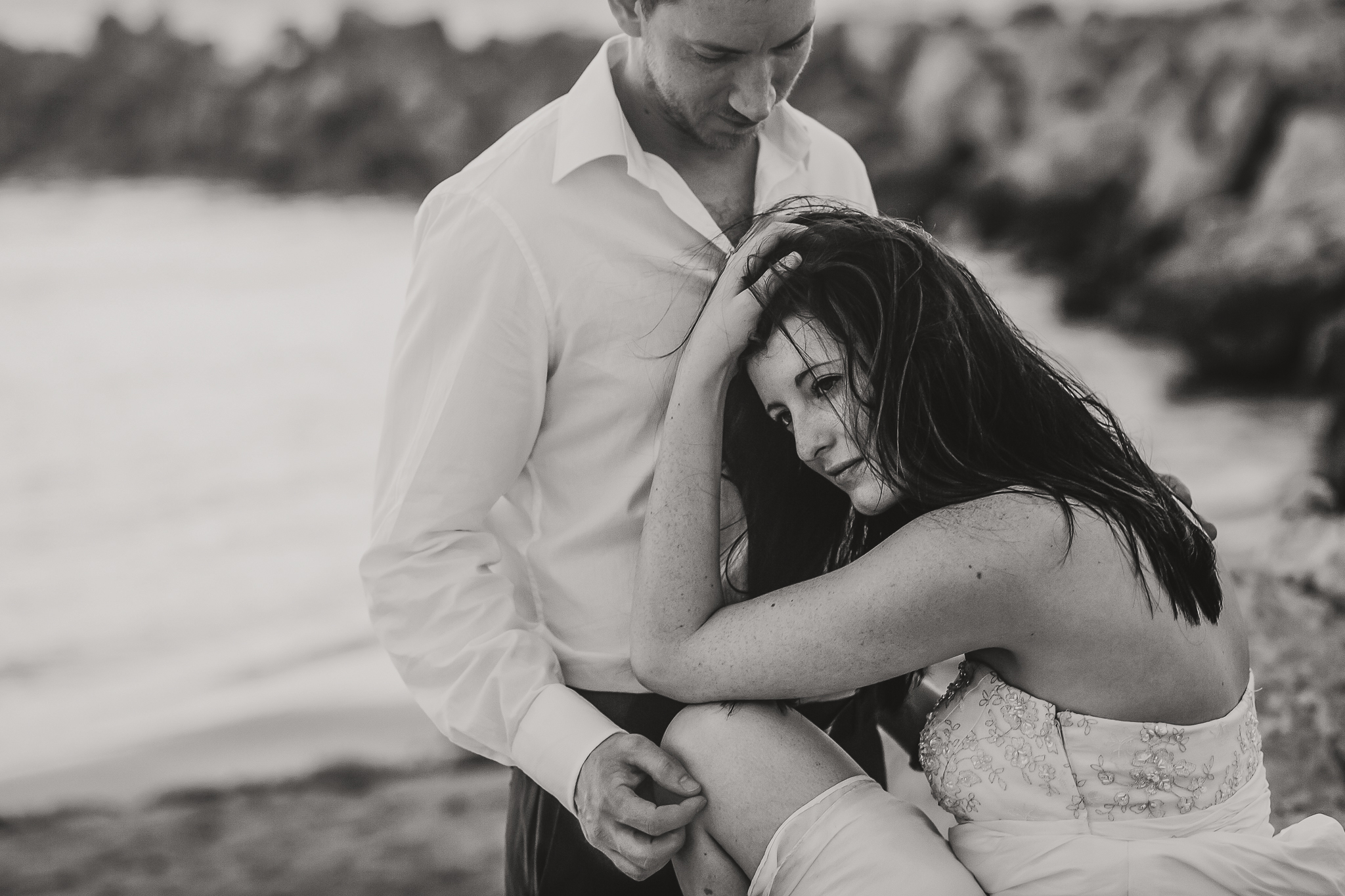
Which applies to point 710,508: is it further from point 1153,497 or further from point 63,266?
point 63,266

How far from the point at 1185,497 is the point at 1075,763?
0.40 m

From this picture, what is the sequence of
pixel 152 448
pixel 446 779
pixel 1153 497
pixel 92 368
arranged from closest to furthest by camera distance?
pixel 1153 497, pixel 446 779, pixel 152 448, pixel 92 368

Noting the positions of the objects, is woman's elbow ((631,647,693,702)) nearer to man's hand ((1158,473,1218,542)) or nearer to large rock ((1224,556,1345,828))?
man's hand ((1158,473,1218,542))

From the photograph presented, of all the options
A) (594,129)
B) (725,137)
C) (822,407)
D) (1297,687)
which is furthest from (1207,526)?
(1297,687)

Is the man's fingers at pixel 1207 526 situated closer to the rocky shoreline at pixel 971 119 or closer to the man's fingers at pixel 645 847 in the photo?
the man's fingers at pixel 645 847

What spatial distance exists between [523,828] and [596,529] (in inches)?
16.4

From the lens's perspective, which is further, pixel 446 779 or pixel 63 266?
pixel 63 266

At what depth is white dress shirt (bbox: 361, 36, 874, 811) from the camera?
52.7 inches

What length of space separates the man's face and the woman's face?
301 millimetres

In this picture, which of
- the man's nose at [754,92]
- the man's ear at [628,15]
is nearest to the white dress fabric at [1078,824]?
the man's nose at [754,92]

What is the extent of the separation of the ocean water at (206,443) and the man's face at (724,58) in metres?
2.15

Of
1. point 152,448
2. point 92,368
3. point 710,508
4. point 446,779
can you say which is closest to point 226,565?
point 152,448

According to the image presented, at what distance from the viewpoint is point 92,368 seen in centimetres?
702

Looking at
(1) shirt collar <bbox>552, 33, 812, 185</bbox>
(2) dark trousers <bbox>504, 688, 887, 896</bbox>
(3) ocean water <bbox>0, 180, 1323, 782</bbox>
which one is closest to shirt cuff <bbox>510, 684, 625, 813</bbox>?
(2) dark trousers <bbox>504, 688, 887, 896</bbox>
